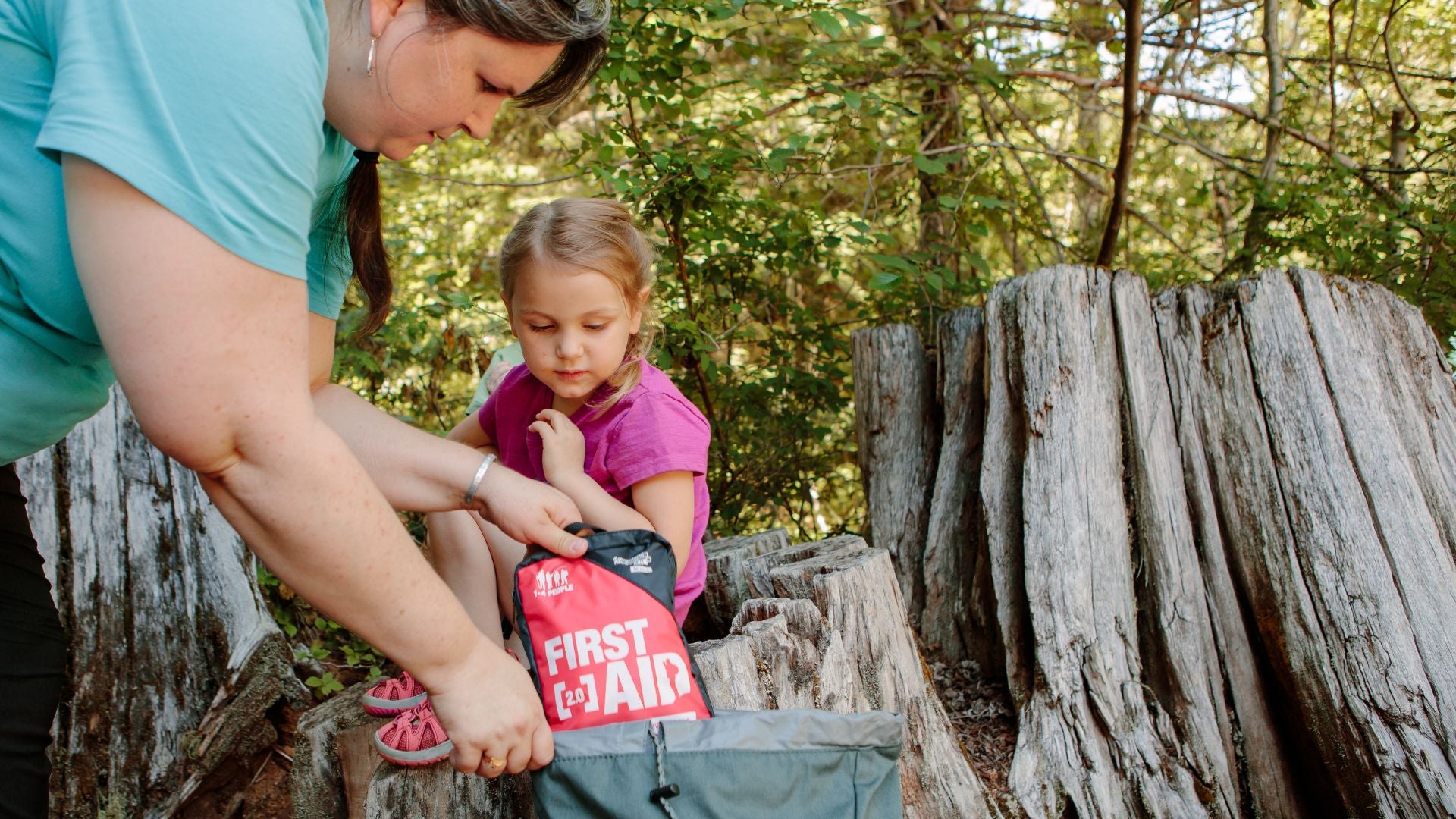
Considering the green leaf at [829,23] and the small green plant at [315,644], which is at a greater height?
the green leaf at [829,23]

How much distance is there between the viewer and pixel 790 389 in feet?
13.3

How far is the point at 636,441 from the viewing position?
2.20 meters

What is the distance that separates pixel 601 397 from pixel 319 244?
73 cm

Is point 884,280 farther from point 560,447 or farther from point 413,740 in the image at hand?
point 413,740

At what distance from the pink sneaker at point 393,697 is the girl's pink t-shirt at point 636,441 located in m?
0.53

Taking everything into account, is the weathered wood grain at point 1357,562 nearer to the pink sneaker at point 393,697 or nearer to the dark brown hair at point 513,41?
the dark brown hair at point 513,41

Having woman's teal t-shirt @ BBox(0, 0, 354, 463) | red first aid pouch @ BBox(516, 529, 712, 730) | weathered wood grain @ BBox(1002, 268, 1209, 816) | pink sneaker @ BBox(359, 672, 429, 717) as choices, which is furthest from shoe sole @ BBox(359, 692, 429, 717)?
weathered wood grain @ BBox(1002, 268, 1209, 816)

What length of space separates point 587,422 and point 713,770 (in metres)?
0.97

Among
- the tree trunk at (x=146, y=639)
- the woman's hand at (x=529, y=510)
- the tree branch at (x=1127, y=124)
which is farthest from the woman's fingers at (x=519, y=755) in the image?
the tree branch at (x=1127, y=124)

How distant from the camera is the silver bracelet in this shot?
1.84 metres

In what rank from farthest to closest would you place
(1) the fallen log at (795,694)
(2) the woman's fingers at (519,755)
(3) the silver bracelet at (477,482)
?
1. (1) the fallen log at (795,694)
2. (3) the silver bracelet at (477,482)
3. (2) the woman's fingers at (519,755)

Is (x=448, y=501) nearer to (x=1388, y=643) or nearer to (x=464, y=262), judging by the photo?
(x=1388, y=643)

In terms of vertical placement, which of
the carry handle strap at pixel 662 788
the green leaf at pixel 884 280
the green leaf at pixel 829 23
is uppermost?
the green leaf at pixel 829 23

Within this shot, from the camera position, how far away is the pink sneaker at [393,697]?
2072 mm
